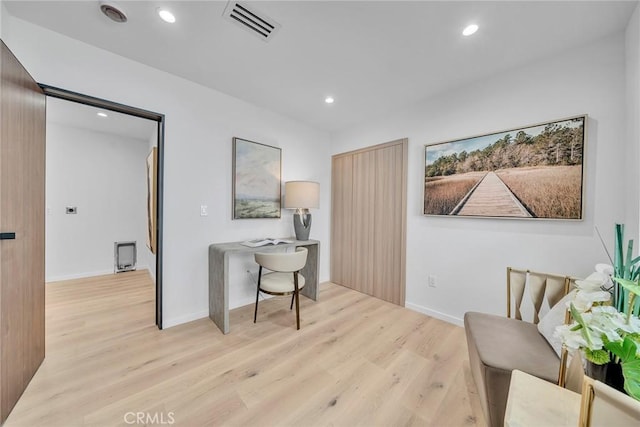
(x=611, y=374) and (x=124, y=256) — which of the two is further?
(x=124, y=256)

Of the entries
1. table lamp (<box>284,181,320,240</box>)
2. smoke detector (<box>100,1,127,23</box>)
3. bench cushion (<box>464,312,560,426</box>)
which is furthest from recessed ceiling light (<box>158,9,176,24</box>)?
bench cushion (<box>464,312,560,426</box>)

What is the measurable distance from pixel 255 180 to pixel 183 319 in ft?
5.32

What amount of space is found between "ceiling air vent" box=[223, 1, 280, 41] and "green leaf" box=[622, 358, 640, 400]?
7.28ft

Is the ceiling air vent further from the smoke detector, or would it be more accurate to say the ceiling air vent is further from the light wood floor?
the light wood floor

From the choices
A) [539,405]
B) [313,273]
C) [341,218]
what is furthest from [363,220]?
[539,405]

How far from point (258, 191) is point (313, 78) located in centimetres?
136

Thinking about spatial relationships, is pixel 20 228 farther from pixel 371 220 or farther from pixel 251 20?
pixel 371 220

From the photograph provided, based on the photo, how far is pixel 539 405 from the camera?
830 mm

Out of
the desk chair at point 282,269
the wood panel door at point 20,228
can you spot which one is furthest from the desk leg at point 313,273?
the wood panel door at point 20,228

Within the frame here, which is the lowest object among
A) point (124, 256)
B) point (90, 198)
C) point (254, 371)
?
point (254, 371)

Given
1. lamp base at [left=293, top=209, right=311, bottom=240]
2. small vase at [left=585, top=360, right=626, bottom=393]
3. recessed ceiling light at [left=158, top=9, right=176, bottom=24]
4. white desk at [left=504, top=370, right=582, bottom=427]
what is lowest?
white desk at [left=504, top=370, right=582, bottom=427]

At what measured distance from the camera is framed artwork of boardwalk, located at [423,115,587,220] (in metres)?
1.70

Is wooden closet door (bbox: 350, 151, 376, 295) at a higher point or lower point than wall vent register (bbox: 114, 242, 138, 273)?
higher

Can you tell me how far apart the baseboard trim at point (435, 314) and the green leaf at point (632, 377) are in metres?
1.87
